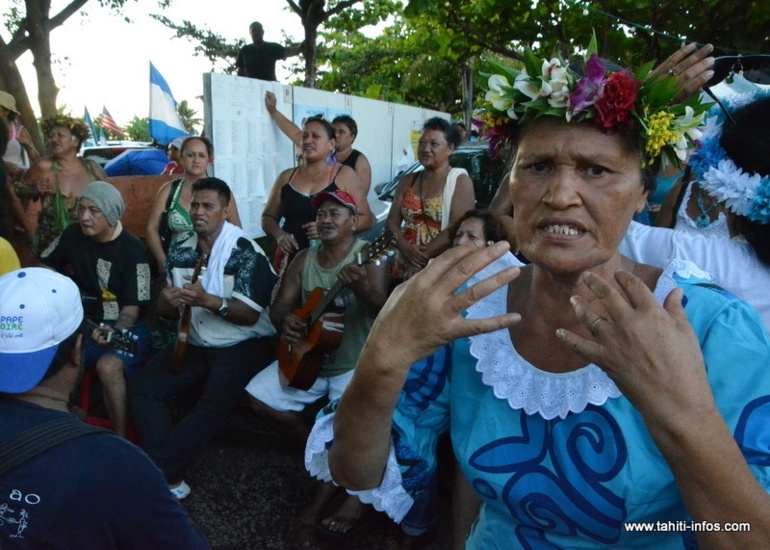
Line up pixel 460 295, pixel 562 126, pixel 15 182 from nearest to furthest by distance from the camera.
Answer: pixel 460 295, pixel 562 126, pixel 15 182

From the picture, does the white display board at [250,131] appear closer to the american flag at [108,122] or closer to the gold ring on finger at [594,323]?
the gold ring on finger at [594,323]

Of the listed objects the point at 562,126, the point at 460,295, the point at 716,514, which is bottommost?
the point at 716,514

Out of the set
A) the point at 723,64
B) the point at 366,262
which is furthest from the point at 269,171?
the point at 723,64

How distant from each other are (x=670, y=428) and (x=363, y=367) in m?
0.60

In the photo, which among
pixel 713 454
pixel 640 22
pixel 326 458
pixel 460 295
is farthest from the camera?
pixel 640 22

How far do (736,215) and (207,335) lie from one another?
3275 mm

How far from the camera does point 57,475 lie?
175cm

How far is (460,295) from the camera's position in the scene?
119cm

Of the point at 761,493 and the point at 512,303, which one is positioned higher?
the point at 512,303

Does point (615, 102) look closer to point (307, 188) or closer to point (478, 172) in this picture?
point (307, 188)

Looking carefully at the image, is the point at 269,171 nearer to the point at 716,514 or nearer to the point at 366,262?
the point at 366,262

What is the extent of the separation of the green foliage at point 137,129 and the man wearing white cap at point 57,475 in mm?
44455

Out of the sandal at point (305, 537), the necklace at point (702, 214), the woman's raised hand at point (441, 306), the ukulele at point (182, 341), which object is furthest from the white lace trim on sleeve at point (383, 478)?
the ukulele at point (182, 341)

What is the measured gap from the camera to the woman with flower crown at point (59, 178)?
5203 millimetres
